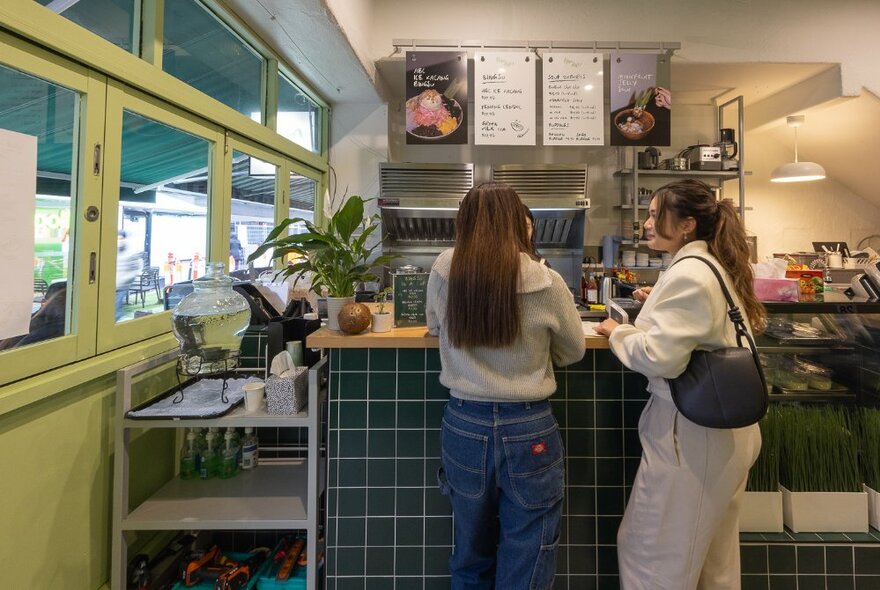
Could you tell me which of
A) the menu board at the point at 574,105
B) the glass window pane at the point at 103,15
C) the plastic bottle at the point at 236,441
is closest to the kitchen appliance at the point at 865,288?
the menu board at the point at 574,105

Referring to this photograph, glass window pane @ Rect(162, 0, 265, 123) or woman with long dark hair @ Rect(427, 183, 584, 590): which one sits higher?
glass window pane @ Rect(162, 0, 265, 123)

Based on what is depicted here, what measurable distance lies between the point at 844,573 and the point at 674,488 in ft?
3.59

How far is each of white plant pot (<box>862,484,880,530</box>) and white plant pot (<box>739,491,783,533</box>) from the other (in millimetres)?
372

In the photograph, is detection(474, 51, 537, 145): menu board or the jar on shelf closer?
the jar on shelf

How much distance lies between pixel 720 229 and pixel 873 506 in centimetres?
146

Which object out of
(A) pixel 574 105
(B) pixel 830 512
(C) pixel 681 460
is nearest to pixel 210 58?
(A) pixel 574 105

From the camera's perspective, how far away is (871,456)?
1.80 m

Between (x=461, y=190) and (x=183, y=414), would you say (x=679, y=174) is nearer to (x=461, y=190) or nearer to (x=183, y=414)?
(x=461, y=190)

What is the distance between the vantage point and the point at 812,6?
3.49 metres

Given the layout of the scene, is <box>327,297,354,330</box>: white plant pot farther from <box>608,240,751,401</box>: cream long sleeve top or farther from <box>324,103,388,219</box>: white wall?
<box>324,103,388,219</box>: white wall

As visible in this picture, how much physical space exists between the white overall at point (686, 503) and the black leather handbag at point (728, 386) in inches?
4.4

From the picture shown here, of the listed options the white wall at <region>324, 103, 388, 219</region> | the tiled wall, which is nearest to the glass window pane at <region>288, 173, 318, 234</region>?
the white wall at <region>324, 103, 388, 219</region>

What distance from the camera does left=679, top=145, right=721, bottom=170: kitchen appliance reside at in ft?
12.6

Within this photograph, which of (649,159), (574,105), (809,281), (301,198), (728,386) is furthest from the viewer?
(649,159)
